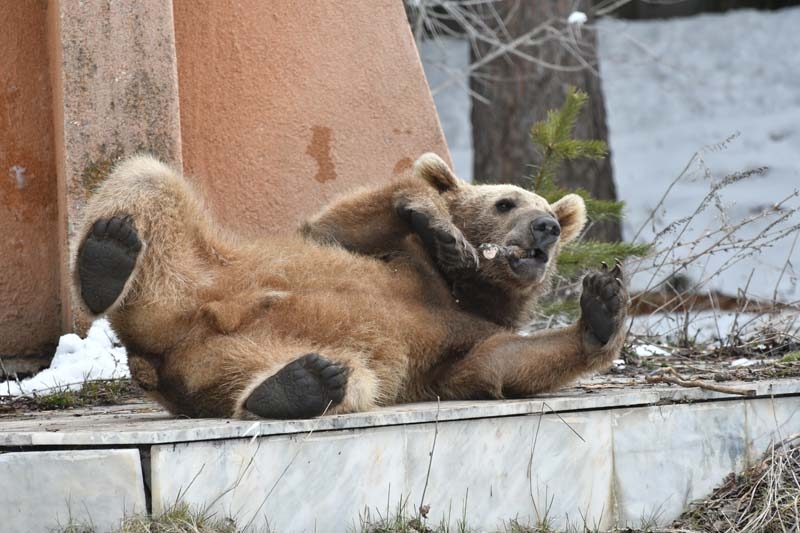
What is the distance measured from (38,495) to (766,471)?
260 centimetres

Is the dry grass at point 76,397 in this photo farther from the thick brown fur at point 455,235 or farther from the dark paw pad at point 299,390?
the dark paw pad at point 299,390

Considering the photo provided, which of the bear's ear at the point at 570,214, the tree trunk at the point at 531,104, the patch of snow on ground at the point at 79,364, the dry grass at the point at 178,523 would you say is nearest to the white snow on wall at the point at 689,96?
the tree trunk at the point at 531,104

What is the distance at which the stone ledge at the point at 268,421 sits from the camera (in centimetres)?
332

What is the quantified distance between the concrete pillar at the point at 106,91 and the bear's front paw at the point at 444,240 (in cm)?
161

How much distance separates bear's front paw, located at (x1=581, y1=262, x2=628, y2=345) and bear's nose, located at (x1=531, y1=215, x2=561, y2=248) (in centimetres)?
50

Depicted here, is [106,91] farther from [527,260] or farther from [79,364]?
[527,260]

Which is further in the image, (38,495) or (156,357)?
(156,357)

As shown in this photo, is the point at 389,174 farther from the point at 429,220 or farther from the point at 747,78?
the point at 747,78

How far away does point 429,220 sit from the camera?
15.6ft

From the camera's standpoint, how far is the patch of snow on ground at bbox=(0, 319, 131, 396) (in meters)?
5.54

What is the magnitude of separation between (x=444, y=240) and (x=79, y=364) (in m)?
2.04

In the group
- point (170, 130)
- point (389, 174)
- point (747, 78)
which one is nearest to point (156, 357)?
point (170, 130)

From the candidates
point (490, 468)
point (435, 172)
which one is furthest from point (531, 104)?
point (490, 468)

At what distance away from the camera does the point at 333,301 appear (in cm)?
448
